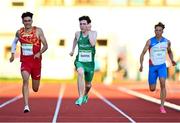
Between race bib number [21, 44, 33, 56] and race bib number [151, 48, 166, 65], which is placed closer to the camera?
race bib number [21, 44, 33, 56]

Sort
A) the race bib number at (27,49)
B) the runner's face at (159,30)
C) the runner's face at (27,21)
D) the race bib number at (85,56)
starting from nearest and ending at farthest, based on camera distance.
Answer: the runner's face at (27,21), the race bib number at (27,49), the runner's face at (159,30), the race bib number at (85,56)

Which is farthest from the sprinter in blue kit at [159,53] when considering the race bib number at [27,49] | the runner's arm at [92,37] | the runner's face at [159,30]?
the race bib number at [27,49]

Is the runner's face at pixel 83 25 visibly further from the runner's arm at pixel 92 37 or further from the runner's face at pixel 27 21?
the runner's face at pixel 27 21

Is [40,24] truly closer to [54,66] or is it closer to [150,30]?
[54,66]

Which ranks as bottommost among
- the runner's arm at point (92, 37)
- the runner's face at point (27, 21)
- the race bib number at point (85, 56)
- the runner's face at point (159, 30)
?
the race bib number at point (85, 56)

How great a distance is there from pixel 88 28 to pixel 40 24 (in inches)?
1612

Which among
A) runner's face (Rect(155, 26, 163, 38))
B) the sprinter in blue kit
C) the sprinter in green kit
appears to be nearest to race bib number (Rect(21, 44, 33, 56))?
the sprinter in green kit

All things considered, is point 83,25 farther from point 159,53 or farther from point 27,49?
point 159,53

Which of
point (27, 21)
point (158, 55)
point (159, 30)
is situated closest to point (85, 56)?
point (158, 55)

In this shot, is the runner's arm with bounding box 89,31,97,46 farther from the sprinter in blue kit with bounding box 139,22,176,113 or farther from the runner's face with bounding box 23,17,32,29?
the runner's face with bounding box 23,17,32,29

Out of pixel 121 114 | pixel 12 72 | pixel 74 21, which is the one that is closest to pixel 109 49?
pixel 74 21

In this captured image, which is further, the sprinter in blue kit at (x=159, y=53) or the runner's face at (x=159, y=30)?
the sprinter in blue kit at (x=159, y=53)

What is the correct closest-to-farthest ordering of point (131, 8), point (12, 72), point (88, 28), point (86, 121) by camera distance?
1. point (86, 121)
2. point (88, 28)
3. point (12, 72)
4. point (131, 8)

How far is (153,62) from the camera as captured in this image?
56.3ft
